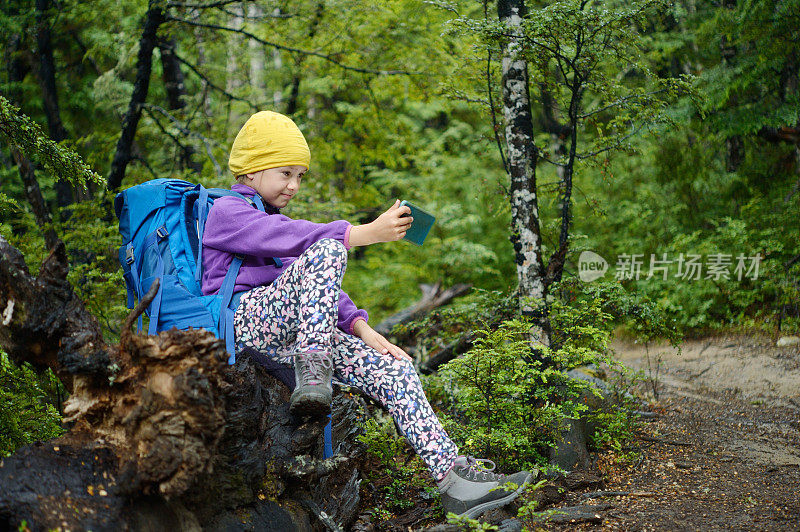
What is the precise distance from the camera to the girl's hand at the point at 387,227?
289cm

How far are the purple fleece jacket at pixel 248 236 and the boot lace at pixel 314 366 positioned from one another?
0.52 meters

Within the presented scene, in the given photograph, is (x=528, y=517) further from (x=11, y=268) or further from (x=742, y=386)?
(x=742, y=386)

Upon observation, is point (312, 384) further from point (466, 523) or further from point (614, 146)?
point (614, 146)

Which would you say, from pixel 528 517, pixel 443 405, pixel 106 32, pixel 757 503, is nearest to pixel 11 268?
pixel 528 517

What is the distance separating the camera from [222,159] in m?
7.43

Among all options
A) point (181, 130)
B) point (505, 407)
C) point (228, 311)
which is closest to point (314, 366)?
point (228, 311)

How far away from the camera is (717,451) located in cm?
423

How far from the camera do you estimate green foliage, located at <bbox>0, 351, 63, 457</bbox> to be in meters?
2.99

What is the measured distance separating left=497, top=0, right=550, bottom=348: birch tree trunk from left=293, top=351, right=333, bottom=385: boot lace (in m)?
1.89

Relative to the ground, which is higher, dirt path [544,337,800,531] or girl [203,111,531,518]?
girl [203,111,531,518]

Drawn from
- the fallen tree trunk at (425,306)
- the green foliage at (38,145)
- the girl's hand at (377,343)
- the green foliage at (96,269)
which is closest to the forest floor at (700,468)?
the girl's hand at (377,343)

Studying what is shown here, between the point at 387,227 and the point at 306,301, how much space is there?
0.53 m

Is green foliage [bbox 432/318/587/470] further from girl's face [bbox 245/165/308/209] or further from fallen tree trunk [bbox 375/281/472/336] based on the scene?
fallen tree trunk [bbox 375/281/472/336]

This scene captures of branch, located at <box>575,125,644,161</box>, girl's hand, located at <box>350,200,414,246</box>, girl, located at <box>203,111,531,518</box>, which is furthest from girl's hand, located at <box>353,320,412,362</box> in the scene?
branch, located at <box>575,125,644,161</box>
